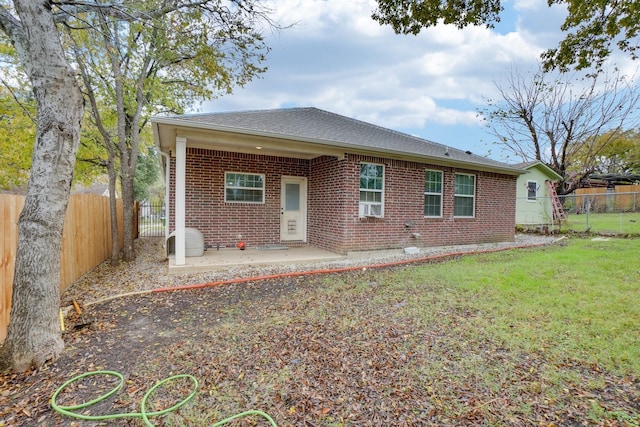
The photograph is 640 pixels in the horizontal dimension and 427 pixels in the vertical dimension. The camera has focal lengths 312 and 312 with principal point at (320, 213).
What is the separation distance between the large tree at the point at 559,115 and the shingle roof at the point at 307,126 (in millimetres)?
11737

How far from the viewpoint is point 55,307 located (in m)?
2.89

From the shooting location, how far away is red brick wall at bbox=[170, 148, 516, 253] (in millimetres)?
7762

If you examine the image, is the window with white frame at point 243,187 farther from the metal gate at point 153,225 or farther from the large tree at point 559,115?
the large tree at point 559,115

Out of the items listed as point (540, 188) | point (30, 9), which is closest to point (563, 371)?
point (30, 9)

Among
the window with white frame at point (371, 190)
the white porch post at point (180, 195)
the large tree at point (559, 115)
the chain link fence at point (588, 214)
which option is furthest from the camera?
the large tree at point (559, 115)

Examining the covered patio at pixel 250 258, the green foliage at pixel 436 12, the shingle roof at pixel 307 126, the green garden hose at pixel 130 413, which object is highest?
the green foliage at pixel 436 12

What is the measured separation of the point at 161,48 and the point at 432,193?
749 cm

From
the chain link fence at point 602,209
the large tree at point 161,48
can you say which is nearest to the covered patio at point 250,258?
the large tree at point 161,48

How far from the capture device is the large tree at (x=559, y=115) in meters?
16.8

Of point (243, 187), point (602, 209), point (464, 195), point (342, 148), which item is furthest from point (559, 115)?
point (243, 187)

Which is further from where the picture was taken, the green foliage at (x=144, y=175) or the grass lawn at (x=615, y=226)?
the green foliage at (x=144, y=175)

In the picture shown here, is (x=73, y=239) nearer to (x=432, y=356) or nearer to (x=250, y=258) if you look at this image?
(x=250, y=258)

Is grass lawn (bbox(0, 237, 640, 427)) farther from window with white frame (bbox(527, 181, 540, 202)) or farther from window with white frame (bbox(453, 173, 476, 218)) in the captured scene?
window with white frame (bbox(527, 181, 540, 202))

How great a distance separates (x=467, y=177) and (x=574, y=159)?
56.7ft
